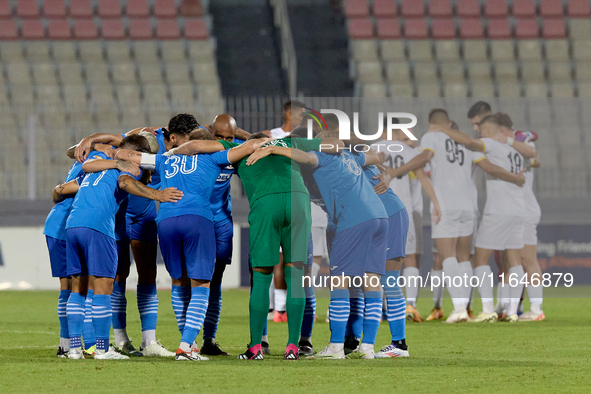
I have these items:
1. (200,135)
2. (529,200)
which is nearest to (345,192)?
(200,135)

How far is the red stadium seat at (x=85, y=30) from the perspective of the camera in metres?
17.7

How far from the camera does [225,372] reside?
15.6 feet

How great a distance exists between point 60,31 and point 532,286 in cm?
1279

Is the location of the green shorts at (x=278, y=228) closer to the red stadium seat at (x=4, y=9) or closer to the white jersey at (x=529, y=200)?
the white jersey at (x=529, y=200)

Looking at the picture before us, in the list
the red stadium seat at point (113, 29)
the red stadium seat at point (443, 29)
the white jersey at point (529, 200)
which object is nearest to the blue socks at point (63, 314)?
the white jersey at point (529, 200)

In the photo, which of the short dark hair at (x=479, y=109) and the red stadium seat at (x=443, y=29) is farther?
the red stadium seat at (x=443, y=29)

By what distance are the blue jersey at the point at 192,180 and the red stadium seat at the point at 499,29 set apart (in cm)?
1382

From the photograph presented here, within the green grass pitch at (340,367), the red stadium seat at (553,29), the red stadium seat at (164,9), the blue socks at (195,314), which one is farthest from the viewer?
the red stadium seat at (164,9)

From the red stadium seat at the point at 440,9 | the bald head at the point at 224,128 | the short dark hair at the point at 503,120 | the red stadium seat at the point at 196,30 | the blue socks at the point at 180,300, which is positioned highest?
the red stadium seat at the point at 440,9

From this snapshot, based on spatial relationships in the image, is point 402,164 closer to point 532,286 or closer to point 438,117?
point 438,117

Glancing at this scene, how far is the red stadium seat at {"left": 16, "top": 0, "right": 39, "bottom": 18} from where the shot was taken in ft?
59.8

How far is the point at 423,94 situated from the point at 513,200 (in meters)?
7.77

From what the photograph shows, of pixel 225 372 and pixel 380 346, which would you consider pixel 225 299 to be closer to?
pixel 380 346

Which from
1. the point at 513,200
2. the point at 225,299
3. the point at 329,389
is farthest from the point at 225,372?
the point at 225,299
